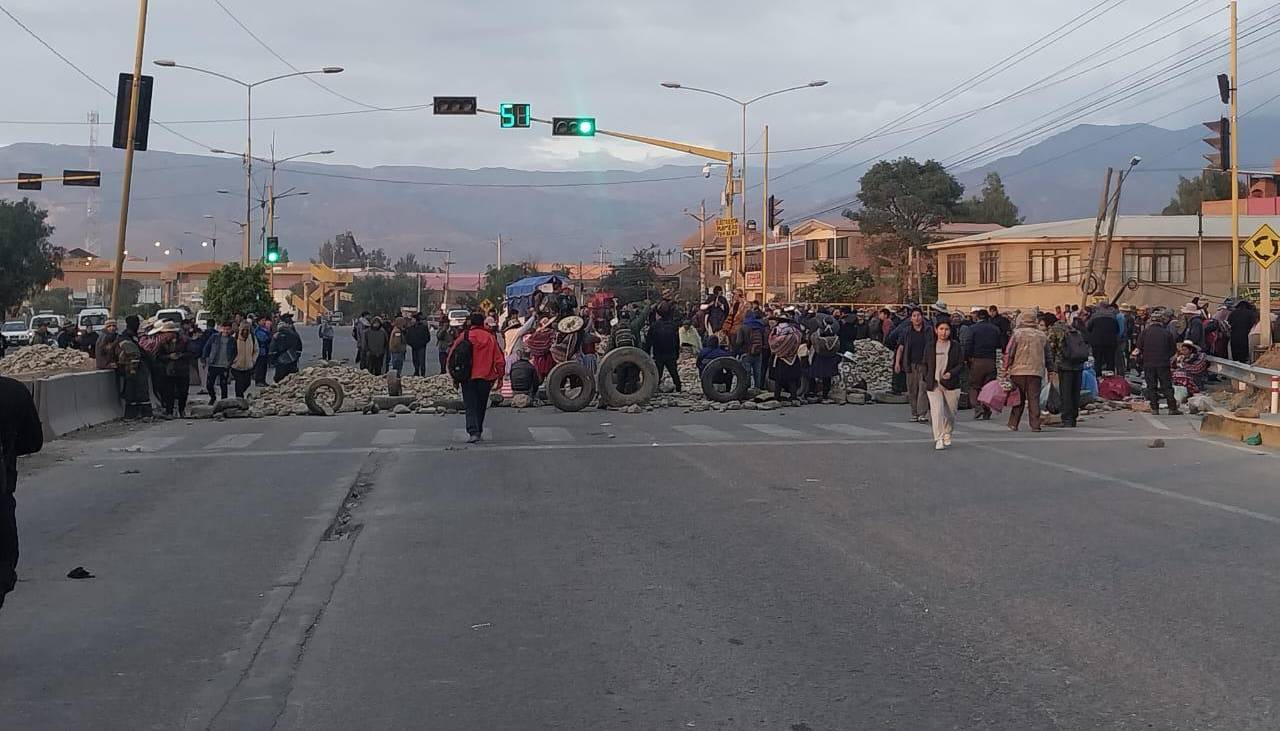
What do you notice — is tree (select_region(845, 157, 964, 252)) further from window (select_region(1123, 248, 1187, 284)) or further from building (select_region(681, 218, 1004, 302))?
window (select_region(1123, 248, 1187, 284))

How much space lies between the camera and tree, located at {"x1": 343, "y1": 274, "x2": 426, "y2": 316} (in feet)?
406

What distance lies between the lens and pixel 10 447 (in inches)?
279

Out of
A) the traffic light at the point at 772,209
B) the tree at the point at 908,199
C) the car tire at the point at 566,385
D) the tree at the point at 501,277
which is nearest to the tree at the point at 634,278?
the traffic light at the point at 772,209

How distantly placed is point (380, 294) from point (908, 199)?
2467 inches

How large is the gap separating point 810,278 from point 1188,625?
8000 centimetres

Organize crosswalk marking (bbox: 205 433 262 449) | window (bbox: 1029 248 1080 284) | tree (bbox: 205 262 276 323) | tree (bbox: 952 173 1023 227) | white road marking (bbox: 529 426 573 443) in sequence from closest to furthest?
1. crosswalk marking (bbox: 205 433 262 449)
2. white road marking (bbox: 529 426 573 443)
3. tree (bbox: 205 262 276 323)
4. window (bbox: 1029 248 1080 284)
5. tree (bbox: 952 173 1023 227)

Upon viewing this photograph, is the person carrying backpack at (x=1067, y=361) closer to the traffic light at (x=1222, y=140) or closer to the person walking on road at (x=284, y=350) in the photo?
the traffic light at (x=1222, y=140)

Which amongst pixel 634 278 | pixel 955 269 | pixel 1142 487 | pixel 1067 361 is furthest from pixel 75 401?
pixel 634 278

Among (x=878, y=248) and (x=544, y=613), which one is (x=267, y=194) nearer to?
(x=878, y=248)

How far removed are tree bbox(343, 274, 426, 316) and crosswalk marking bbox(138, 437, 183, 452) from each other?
100256 mm

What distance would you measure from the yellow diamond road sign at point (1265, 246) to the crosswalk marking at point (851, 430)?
8221mm

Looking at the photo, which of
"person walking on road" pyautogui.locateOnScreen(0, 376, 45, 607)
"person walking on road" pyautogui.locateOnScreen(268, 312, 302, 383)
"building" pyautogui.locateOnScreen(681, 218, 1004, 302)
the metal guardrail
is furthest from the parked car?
"person walking on road" pyautogui.locateOnScreen(0, 376, 45, 607)

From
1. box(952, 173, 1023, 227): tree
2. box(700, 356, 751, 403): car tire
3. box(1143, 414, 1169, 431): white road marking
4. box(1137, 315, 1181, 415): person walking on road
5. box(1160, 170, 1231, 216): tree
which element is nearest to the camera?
box(1143, 414, 1169, 431): white road marking

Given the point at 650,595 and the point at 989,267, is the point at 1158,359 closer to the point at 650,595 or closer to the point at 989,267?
the point at 650,595
